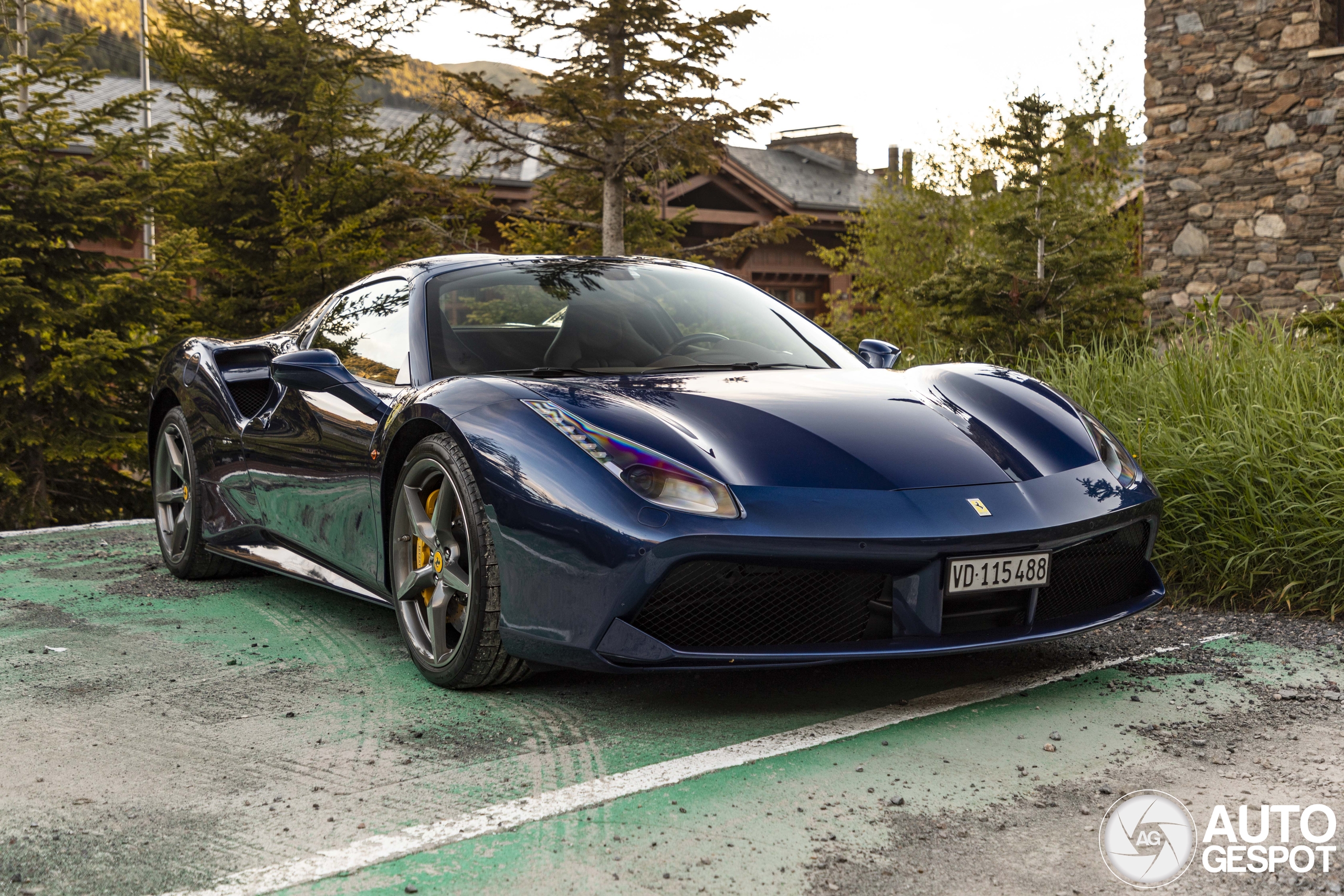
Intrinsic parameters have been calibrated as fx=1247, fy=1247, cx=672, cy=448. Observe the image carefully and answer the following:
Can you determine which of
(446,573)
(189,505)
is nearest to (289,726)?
(446,573)

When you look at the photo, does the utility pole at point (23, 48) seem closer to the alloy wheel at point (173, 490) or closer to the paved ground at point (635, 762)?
the alloy wheel at point (173, 490)

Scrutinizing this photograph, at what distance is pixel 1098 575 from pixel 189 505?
385 cm

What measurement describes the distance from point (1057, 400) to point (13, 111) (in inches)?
381

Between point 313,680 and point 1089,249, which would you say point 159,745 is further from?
point 1089,249

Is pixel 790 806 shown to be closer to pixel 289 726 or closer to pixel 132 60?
pixel 289 726

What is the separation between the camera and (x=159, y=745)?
304cm

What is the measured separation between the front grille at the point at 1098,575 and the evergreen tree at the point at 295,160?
37.5ft

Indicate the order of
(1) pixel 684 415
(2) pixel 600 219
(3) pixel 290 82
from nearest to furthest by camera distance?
(1) pixel 684 415, (3) pixel 290 82, (2) pixel 600 219

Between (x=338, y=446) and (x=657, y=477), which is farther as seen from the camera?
(x=338, y=446)

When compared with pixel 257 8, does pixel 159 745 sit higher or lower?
lower

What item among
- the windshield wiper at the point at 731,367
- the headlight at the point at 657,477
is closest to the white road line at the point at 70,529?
the windshield wiper at the point at 731,367

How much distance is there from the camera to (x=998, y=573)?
3.04 m

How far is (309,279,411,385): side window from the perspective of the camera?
4.09 meters

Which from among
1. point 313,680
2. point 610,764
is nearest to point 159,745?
point 313,680
